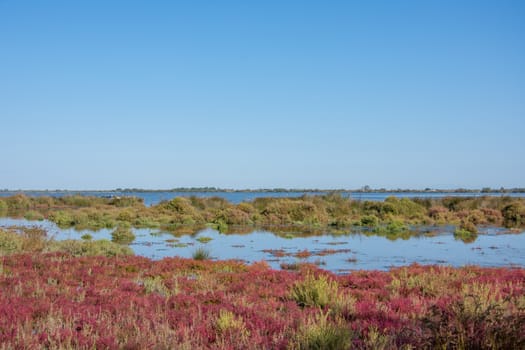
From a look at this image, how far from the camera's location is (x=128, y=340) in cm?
637

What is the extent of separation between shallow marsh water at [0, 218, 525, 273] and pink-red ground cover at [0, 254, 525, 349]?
4635 millimetres

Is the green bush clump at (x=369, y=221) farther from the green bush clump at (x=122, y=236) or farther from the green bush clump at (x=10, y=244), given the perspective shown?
the green bush clump at (x=10, y=244)

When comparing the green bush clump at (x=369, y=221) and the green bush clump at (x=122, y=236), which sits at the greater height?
the green bush clump at (x=369, y=221)

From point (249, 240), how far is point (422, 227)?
14.3 meters

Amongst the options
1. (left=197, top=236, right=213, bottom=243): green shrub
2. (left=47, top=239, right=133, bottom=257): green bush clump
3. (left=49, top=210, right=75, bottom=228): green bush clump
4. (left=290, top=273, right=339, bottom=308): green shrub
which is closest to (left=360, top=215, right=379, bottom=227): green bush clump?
(left=197, top=236, right=213, bottom=243): green shrub

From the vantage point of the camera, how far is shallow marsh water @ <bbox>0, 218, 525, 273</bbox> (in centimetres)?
1869

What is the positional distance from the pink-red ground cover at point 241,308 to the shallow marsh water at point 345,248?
15.2 ft

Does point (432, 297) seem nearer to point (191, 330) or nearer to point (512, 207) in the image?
point (191, 330)

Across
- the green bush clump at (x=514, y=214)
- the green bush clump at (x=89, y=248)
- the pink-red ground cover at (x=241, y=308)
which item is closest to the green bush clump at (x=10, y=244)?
the green bush clump at (x=89, y=248)

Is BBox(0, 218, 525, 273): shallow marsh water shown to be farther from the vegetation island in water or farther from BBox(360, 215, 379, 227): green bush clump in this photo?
BBox(360, 215, 379, 227): green bush clump

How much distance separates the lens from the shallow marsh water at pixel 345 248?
18.7 metres

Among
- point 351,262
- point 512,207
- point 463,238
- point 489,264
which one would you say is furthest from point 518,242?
point 512,207

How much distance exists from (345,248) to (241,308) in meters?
15.1

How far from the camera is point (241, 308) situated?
8.25m
